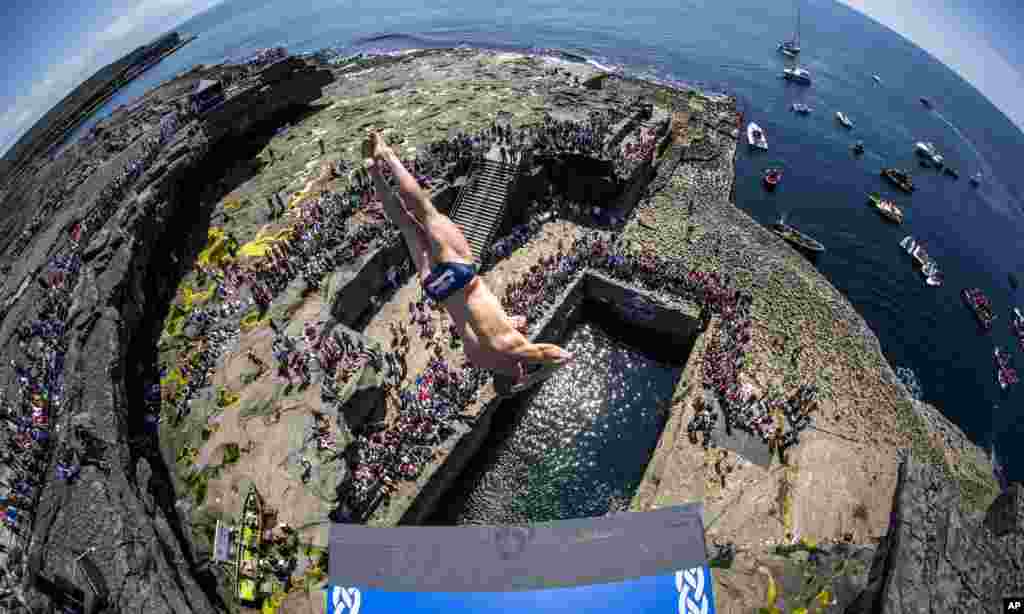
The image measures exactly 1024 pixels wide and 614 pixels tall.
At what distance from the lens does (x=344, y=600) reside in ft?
34.3

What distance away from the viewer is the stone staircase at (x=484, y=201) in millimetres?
27453

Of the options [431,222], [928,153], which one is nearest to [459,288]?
[431,222]

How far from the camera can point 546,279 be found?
987 inches

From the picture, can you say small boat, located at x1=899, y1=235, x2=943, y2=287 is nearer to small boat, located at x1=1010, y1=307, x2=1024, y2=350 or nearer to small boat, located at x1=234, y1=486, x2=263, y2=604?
small boat, located at x1=1010, y1=307, x2=1024, y2=350

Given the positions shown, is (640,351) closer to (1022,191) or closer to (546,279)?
(546,279)

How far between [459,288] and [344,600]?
8.07 m

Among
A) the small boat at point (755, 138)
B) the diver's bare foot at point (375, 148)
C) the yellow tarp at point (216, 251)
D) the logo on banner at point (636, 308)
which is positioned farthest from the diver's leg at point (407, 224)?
the small boat at point (755, 138)

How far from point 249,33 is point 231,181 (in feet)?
465

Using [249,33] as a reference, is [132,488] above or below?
above

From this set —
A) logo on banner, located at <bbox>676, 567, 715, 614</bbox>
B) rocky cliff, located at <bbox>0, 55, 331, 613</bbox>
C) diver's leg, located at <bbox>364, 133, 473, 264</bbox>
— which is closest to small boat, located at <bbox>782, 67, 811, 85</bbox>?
rocky cliff, located at <bbox>0, 55, 331, 613</bbox>

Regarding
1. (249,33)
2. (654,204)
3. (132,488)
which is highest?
(132,488)

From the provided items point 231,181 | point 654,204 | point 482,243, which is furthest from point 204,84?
point 654,204

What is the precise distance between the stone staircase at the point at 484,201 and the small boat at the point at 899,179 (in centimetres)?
5201

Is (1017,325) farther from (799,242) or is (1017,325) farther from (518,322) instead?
(518,322)
